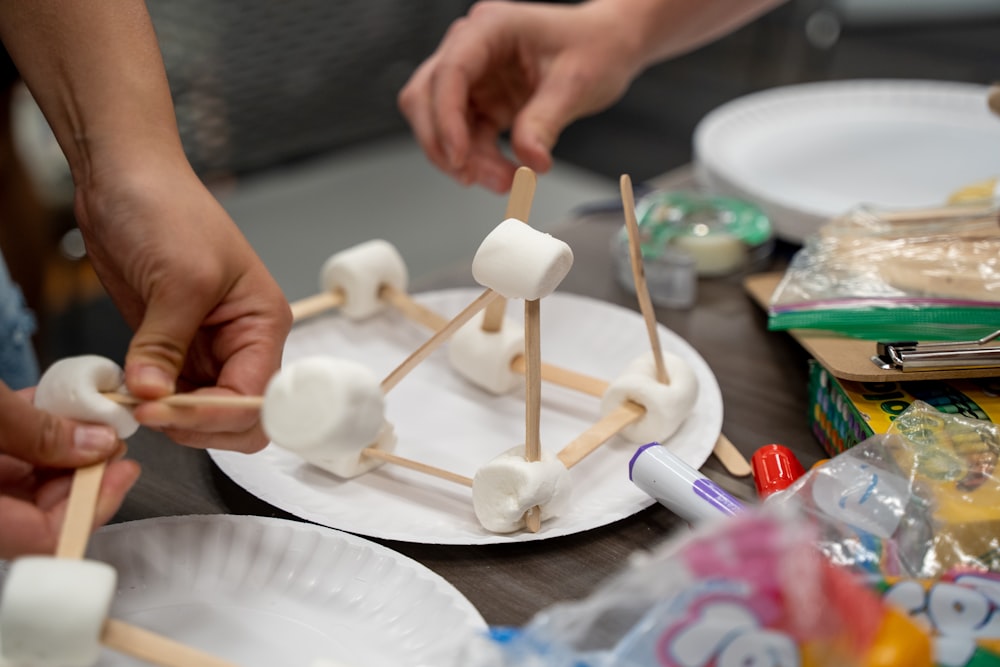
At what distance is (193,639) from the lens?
550 millimetres

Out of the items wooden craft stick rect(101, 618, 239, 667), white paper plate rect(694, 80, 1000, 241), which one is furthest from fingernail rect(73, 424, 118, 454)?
white paper plate rect(694, 80, 1000, 241)

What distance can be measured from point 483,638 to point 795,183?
0.77 metres

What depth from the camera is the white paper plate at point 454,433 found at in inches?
25.4

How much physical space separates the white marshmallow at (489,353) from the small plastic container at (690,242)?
197 millimetres

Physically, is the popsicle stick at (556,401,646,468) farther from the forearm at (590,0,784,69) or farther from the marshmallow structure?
the forearm at (590,0,784,69)

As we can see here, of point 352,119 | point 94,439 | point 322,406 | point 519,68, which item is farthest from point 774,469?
point 352,119

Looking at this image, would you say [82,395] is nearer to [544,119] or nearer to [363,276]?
[363,276]

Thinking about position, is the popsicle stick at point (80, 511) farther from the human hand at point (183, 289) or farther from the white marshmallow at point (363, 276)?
the white marshmallow at point (363, 276)

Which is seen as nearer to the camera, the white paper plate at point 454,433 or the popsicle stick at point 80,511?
the popsicle stick at point 80,511

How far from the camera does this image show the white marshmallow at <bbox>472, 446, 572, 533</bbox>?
1.97 ft

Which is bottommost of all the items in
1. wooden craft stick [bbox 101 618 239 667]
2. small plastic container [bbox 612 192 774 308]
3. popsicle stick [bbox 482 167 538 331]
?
small plastic container [bbox 612 192 774 308]

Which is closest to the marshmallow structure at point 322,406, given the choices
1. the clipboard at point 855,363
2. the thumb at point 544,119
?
the clipboard at point 855,363

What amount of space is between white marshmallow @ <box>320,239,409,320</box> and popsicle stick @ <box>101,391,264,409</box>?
0.31 metres

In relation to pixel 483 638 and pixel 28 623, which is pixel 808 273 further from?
pixel 28 623
